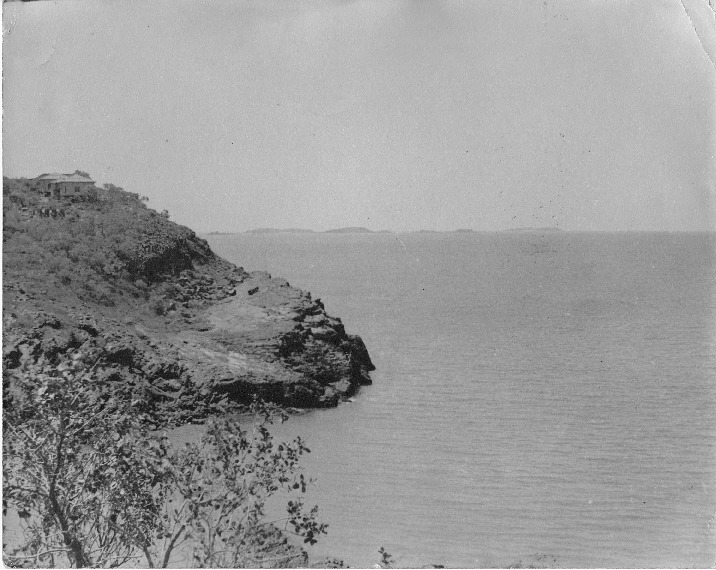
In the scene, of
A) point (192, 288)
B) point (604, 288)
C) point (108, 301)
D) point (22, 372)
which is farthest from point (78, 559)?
point (604, 288)

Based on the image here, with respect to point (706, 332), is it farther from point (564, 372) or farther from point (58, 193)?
point (58, 193)

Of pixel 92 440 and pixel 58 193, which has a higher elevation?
pixel 58 193

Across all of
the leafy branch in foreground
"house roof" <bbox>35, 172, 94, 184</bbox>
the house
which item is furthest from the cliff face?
the leafy branch in foreground

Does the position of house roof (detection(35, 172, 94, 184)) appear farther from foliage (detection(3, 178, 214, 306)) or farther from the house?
foliage (detection(3, 178, 214, 306))

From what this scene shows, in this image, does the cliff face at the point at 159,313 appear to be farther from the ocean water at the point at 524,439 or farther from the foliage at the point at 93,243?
the ocean water at the point at 524,439

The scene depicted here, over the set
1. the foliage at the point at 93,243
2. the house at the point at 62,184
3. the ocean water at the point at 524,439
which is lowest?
the ocean water at the point at 524,439

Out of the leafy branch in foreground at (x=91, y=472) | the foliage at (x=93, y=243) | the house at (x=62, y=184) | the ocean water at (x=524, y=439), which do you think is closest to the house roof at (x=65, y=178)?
the house at (x=62, y=184)
